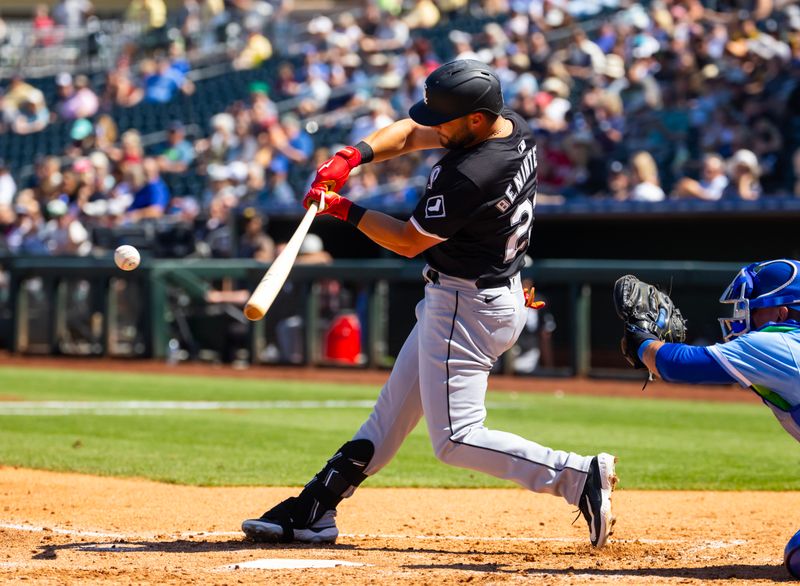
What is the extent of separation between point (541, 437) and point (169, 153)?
12746 millimetres

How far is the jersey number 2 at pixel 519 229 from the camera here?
4613 millimetres

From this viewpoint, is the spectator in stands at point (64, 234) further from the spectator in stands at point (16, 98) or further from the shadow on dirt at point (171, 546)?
the shadow on dirt at point (171, 546)

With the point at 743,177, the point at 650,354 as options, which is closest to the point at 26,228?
the point at 743,177

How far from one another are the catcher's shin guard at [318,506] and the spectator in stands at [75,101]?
18.5m

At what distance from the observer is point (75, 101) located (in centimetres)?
2244

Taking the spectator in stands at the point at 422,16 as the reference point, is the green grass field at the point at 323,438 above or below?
below

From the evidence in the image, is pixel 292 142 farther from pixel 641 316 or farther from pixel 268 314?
pixel 641 316

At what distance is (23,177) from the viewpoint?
21781 millimetres

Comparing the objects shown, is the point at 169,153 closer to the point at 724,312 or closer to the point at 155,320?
the point at 155,320

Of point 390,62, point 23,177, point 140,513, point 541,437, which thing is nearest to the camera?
point 140,513

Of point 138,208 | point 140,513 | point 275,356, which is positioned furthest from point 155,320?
point 140,513

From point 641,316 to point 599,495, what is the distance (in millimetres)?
706

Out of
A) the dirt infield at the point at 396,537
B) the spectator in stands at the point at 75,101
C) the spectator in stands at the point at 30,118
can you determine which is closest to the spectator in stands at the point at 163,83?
the spectator in stands at the point at 75,101

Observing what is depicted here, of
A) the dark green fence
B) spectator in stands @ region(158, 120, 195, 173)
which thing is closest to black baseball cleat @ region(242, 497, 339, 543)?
the dark green fence
